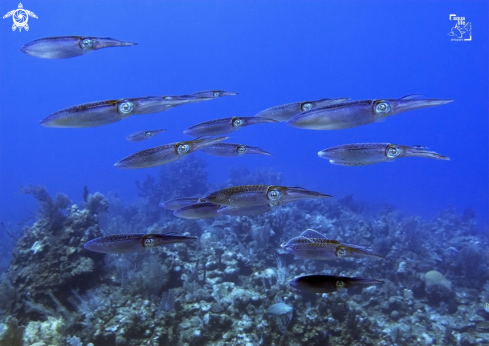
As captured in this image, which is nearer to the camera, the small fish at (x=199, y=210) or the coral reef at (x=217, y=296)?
the small fish at (x=199, y=210)

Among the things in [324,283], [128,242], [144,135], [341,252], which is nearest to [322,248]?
[341,252]

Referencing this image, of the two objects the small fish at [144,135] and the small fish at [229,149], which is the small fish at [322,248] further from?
the small fish at [144,135]

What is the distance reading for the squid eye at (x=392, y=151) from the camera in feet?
8.18

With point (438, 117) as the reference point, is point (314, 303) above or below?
below

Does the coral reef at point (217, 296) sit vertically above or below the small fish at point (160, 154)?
below

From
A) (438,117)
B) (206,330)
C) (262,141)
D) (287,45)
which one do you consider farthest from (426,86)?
(206,330)

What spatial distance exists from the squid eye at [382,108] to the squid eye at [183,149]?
1924mm

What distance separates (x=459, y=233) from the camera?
1692 cm

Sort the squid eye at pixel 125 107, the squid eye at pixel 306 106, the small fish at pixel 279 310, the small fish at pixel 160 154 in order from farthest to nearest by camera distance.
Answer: the small fish at pixel 279 310 < the squid eye at pixel 306 106 < the small fish at pixel 160 154 < the squid eye at pixel 125 107

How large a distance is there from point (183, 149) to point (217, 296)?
4.88 metres

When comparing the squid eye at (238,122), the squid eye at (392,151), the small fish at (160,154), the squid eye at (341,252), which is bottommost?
the squid eye at (341,252)

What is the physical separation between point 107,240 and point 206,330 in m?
3.53

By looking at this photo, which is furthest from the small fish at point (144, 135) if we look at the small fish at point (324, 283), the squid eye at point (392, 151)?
the squid eye at point (392, 151)

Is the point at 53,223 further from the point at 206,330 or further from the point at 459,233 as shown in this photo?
the point at 459,233
